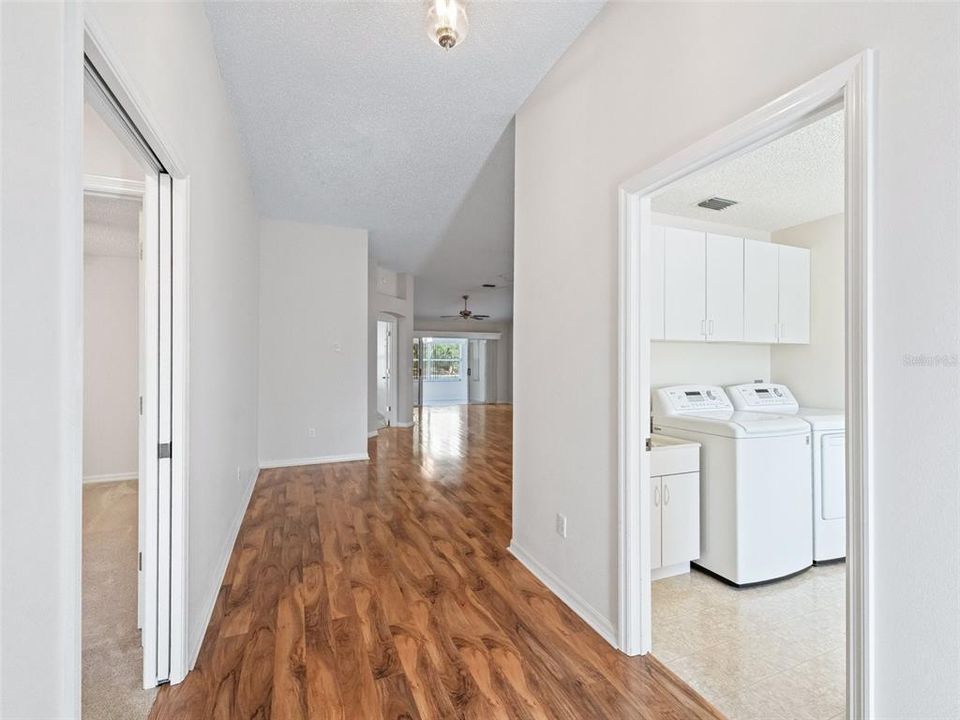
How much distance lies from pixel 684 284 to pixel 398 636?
8.53 feet

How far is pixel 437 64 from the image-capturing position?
2.39 metres

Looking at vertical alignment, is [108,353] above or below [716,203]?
below

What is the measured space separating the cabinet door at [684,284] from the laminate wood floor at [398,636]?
5.99ft

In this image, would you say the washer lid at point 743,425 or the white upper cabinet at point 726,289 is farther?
the white upper cabinet at point 726,289

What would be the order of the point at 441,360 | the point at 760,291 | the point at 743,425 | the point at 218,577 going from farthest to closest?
1. the point at 441,360
2. the point at 760,291
3. the point at 743,425
4. the point at 218,577

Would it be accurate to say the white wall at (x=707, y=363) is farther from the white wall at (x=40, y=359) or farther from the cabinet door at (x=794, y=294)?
the white wall at (x=40, y=359)

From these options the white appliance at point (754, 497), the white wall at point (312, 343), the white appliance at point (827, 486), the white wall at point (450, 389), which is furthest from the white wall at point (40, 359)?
the white wall at point (450, 389)

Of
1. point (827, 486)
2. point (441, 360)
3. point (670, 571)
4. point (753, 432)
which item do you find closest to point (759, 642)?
point (670, 571)

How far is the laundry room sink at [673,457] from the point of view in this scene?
2.48 meters

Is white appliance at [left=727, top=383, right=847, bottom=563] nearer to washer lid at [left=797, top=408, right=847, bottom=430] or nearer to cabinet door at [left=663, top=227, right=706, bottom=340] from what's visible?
washer lid at [left=797, top=408, right=847, bottom=430]

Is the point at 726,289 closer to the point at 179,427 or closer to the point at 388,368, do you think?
the point at 179,427

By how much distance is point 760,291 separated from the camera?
322 cm

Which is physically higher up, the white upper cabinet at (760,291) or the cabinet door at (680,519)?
the white upper cabinet at (760,291)

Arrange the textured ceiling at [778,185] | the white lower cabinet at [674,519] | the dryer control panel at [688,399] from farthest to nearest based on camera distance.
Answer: the dryer control panel at [688,399] < the white lower cabinet at [674,519] < the textured ceiling at [778,185]
